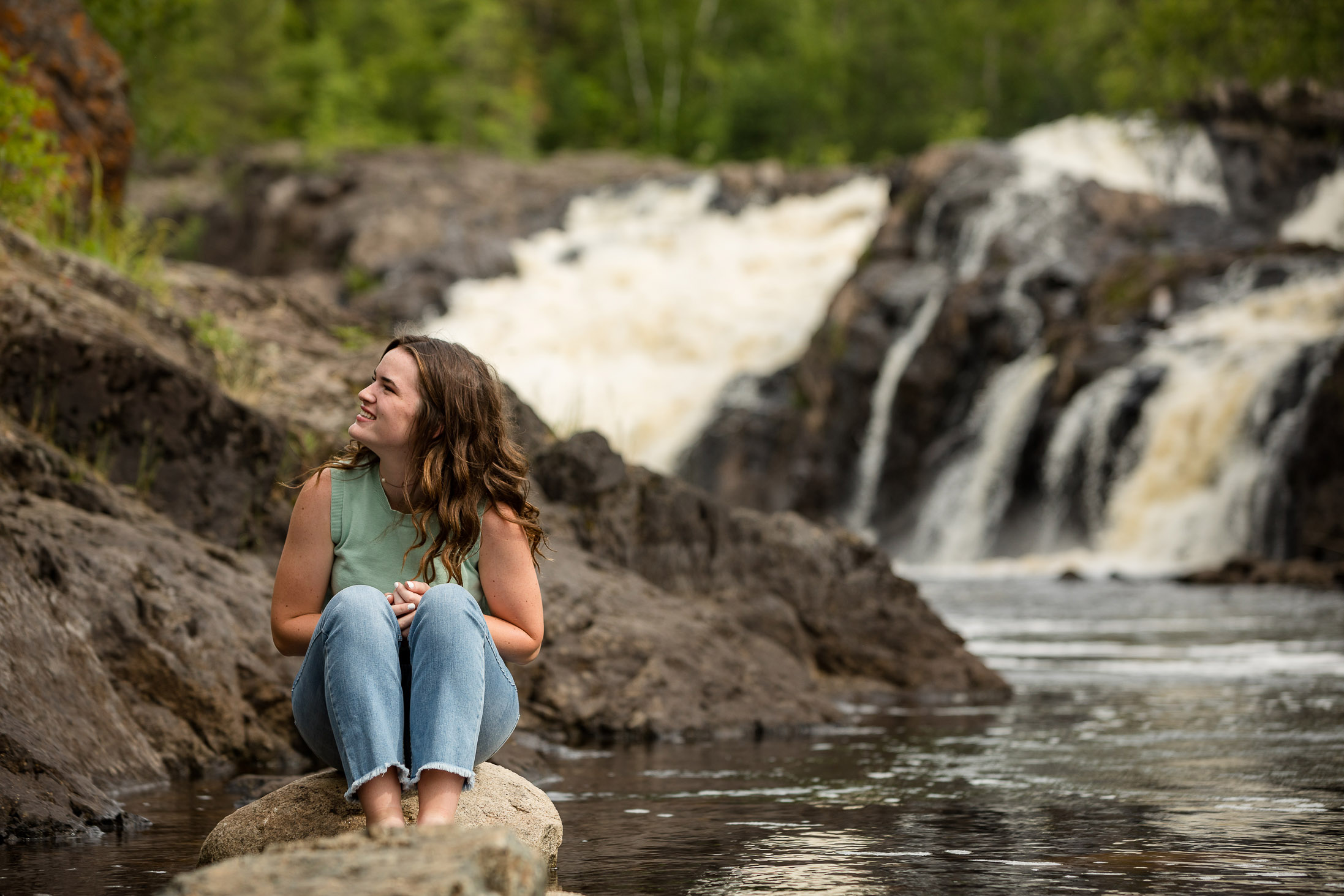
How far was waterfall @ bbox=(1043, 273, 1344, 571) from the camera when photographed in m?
20.6

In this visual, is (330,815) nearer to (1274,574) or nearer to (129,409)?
(129,409)

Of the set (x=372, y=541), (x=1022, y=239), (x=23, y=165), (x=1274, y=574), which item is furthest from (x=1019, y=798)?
(x=1022, y=239)

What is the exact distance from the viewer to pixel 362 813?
12.3ft

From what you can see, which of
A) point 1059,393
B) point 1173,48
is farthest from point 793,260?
point 1173,48

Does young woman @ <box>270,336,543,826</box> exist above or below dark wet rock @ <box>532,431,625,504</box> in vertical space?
below

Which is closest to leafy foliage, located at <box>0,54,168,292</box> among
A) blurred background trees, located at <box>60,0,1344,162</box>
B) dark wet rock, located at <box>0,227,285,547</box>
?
dark wet rock, located at <box>0,227,285,547</box>

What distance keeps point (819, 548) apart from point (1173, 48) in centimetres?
1314

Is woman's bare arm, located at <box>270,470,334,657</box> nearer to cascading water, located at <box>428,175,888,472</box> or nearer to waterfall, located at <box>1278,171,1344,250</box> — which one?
cascading water, located at <box>428,175,888,472</box>

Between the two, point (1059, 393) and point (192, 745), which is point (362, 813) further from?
point (1059, 393)

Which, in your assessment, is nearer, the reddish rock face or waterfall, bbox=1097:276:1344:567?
the reddish rock face

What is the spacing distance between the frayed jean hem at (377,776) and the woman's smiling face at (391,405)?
815mm

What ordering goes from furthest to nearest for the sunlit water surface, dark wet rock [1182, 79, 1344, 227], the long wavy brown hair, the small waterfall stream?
dark wet rock [1182, 79, 1344, 227], the small waterfall stream, the sunlit water surface, the long wavy brown hair

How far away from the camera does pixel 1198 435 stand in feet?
70.2

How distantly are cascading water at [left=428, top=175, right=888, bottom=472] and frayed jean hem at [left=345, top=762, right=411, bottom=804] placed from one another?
22.7 meters
